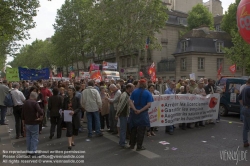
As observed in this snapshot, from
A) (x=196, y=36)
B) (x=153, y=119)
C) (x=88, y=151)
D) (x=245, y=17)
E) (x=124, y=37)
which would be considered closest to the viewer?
(x=88, y=151)

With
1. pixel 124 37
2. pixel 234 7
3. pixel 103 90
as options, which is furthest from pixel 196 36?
pixel 103 90

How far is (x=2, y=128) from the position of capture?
11.7 metres

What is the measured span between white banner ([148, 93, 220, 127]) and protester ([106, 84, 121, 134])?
1285mm

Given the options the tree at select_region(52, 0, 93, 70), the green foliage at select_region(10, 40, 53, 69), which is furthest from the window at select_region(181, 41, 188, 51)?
the green foliage at select_region(10, 40, 53, 69)

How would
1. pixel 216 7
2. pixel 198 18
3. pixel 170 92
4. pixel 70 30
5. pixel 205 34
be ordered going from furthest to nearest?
pixel 216 7 < pixel 198 18 < pixel 70 30 < pixel 205 34 < pixel 170 92

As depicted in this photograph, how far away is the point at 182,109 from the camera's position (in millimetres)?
10914

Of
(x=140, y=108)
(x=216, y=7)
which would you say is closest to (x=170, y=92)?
(x=140, y=108)

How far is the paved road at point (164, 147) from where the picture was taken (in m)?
6.75

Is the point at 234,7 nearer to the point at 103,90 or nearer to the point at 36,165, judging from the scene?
the point at 103,90

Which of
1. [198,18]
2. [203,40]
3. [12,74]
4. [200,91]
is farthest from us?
[198,18]

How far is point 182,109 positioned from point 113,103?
2.82 m

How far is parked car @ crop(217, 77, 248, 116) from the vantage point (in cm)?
1374

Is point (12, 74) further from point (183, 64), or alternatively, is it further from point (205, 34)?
point (205, 34)

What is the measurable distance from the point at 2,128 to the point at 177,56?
1335 inches
